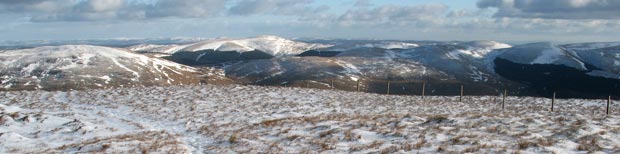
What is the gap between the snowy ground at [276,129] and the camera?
17844 millimetres

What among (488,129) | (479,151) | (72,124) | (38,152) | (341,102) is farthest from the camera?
(341,102)

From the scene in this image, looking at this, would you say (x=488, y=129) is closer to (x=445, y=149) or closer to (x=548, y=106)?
(x=445, y=149)

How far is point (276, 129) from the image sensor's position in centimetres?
2195

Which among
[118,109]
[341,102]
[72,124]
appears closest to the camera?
[72,124]

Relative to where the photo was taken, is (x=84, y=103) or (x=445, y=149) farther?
(x=84, y=103)

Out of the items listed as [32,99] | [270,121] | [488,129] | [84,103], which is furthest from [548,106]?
[32,99]

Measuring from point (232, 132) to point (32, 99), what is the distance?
20292 millimetres

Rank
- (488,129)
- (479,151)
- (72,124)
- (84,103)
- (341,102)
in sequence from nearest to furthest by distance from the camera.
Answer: (479,151), (488,129), (72,124), (84,103), (341,102)

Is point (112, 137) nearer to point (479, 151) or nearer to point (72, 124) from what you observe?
point (72, 124)

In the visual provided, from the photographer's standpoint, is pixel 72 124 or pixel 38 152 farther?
pixel 72 124

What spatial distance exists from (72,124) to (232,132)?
7.57 meters

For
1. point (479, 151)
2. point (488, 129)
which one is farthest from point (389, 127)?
point (479, 151)

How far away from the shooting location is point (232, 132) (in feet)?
71.1

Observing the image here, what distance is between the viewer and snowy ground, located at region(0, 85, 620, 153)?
58.5ft
